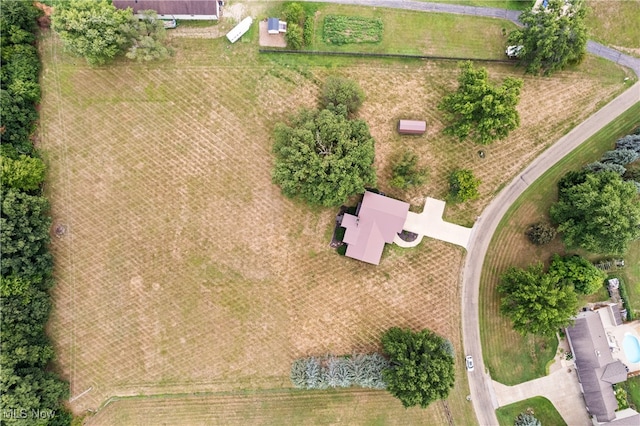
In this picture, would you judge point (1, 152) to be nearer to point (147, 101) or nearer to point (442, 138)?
point (147, 101)

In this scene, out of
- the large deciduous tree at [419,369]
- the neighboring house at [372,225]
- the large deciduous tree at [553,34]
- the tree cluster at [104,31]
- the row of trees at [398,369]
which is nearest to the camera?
the large deciduous tree at [419,369]

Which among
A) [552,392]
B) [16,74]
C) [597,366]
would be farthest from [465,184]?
[16,74]

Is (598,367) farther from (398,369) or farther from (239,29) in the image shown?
(239,29)

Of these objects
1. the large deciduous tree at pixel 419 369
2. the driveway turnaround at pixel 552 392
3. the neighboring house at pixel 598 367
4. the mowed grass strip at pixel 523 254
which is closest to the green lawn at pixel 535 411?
the driveway turnaround at pixel 552 392

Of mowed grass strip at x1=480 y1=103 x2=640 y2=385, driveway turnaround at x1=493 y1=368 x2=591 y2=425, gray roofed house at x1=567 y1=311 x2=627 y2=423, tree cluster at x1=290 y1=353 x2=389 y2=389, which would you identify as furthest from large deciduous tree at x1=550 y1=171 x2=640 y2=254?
tree cluster at x1=290 y1=353 x2=389 y2=389

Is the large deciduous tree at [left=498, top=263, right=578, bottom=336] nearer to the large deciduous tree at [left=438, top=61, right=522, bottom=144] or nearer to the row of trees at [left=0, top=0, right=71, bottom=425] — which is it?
the large deciduous tree at [left=438, top=61, right=522, bottom=144]

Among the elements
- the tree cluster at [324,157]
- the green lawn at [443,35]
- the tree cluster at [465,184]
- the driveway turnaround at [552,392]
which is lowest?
the driveway turnaround at [552,392]

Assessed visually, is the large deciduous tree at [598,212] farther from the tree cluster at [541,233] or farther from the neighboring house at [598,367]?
the neighboring house at [598,367]
